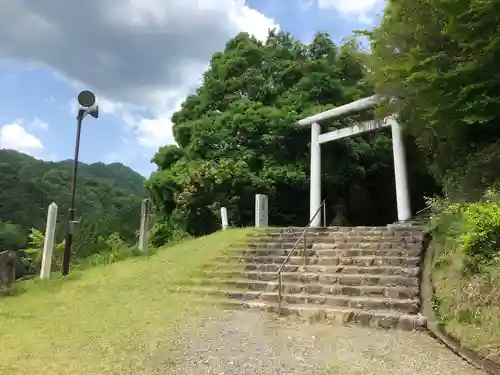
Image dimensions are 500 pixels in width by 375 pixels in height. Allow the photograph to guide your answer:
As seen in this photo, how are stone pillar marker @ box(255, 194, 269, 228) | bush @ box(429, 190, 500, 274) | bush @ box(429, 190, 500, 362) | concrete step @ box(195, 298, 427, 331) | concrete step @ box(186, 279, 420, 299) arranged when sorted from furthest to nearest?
stone pillar marker @ box(255, 194, 269, 228), concrete step @ box(186, 279, 420, 299), concrete step @ box(195, 298, 427, 331), bush @ box(429, 190, 500, 274), bush @ box(429, 190, 500, 362)

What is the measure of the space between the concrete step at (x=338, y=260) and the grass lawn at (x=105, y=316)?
3.13 ft

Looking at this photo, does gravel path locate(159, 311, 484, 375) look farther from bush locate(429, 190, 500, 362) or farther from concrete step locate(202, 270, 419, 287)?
concrete step locate(202, 270, 419, 287)

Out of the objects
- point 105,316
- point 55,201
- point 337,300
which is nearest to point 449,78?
point 337,300

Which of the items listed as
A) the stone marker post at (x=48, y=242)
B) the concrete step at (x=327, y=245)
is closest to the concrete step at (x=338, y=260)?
the concrete step at (x=327, y=245)

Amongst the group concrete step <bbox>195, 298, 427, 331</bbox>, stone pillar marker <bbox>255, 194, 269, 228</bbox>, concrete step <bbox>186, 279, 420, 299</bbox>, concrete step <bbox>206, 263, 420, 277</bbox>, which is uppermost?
stone pillar marker <bbox>255, 194, 269, 228</bbox>

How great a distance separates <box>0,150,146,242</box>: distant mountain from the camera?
1023 inches

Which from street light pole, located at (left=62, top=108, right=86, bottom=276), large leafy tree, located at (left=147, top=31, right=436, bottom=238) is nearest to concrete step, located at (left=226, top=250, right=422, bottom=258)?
street light pole, located at (left=62, top=108, right=86, bottom=276)

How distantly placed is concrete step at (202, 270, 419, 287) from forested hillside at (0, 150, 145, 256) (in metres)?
11.1

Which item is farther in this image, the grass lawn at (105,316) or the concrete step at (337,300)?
the concrete step at (337,300)

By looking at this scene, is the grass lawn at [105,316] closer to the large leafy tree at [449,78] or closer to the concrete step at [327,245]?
the concrete step at [327,245]

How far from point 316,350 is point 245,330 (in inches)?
52.2

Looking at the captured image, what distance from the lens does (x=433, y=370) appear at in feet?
14.9

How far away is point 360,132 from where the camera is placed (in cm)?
1390

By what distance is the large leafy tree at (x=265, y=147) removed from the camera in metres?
16.0
